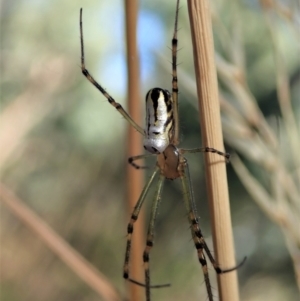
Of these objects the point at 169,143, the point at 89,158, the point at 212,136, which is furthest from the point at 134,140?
the point at 89,158

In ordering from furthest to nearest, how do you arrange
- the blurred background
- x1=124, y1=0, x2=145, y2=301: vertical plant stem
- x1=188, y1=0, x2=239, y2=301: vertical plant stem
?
the blurred background < x1=124, y1=0, x2=145, y2=301: vertical plant stem < x1=188, y1=0, x2=239, y2=301: vertical plant stem

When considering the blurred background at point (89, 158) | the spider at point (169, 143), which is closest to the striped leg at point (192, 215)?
the spider at point (169, 143)

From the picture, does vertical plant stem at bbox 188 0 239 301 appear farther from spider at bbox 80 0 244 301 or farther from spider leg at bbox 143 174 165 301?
spider leg at bbox 143 174 165 301

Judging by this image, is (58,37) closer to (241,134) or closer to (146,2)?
(146,2)

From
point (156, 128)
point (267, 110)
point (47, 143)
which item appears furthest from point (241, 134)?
point (47, 143)

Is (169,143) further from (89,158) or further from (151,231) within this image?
(89,158)

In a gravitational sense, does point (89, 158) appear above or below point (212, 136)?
above

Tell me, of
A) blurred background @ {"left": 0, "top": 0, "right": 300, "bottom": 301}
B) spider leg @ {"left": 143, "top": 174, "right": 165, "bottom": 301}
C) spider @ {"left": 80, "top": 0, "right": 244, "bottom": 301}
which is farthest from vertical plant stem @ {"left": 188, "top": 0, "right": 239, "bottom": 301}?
blurred background @ {"left": 0, "top": 0, "right": 300, "bottom": 301}
